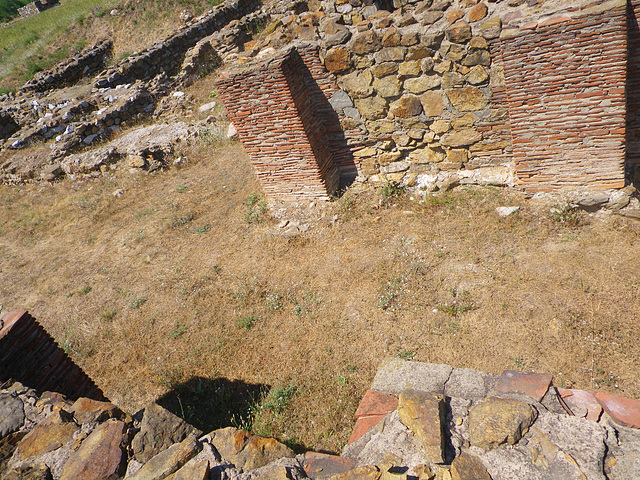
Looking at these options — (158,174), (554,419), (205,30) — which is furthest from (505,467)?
(205,30)

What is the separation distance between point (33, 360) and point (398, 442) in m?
3.20

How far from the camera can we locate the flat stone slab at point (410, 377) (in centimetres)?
287

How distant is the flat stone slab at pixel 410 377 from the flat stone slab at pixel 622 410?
92 cm

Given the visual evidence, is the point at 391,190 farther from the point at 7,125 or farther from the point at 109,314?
the point at 7,125

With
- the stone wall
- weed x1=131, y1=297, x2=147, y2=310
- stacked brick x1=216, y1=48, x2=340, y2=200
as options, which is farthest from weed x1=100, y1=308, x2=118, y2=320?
the stone wall

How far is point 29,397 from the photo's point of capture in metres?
2.86

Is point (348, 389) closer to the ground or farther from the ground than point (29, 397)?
closer to the ground

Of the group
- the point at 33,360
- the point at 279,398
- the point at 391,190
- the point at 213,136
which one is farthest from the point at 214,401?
the point at 213,136

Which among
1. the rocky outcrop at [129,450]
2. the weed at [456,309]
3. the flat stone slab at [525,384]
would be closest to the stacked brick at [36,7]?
the rocky outcrop at [129,450]

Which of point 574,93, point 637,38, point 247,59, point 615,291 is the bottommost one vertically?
point 615,291

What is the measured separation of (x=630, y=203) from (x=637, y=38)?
1755 millimetres

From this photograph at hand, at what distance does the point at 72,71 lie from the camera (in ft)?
51.5

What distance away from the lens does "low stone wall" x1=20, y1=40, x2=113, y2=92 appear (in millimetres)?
15453

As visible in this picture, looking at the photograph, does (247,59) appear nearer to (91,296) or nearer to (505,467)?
(91,296)
